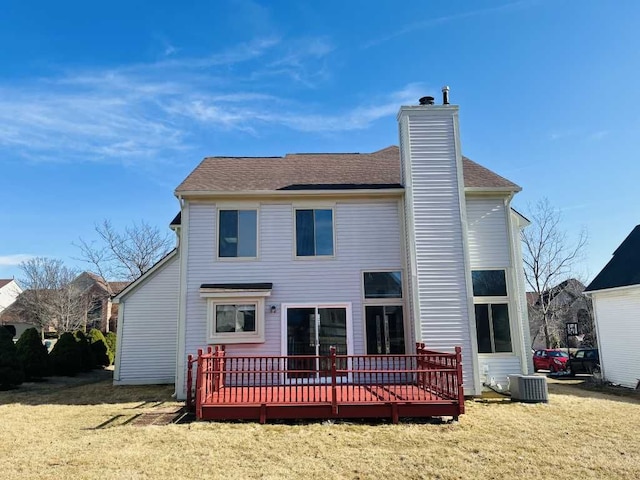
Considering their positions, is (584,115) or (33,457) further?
(584,115)

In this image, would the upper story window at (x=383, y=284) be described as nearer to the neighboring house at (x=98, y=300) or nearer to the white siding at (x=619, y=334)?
the white siding at (x=619, y=334)

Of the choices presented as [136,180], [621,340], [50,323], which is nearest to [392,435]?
[621,340]

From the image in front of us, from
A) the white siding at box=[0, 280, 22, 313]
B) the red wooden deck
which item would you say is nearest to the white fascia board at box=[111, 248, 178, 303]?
the red wooden deck

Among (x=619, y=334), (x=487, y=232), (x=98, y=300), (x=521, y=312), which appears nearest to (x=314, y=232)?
(x=487, y=232)

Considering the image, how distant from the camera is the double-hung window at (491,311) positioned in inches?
420

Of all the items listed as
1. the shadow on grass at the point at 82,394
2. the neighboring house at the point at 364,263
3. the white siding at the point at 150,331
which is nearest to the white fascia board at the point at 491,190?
the neighboring house at the point at 364,263

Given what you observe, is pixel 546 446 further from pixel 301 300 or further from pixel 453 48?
Answer: pixel 453 48

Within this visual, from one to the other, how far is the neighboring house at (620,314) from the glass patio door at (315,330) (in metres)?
9.66

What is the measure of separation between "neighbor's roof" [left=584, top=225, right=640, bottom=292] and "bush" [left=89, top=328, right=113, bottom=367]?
21.6 m

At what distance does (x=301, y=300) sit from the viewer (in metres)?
10.5

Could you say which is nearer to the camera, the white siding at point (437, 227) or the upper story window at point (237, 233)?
the white siding at point (437, 227)

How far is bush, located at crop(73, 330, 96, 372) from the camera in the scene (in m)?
17.6

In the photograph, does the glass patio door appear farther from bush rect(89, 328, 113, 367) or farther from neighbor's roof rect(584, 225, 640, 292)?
bush rect(89, 328, 113, 367)

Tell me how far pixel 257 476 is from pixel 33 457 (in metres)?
3.26
